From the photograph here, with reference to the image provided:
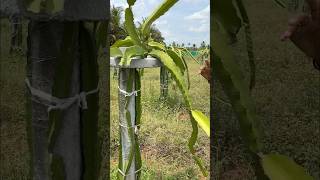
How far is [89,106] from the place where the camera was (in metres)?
0.32

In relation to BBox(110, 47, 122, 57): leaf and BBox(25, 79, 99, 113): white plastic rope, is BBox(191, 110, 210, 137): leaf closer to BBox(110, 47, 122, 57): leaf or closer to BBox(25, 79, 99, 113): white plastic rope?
BBox(110, 47, 122, 57): leaf

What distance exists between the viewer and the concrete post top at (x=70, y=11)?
0.89 feet

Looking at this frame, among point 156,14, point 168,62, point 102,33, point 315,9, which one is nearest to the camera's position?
point 315,9

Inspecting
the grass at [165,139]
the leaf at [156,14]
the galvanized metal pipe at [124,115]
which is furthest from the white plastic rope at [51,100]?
the grass at [165,139]

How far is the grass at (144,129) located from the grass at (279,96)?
12 cm

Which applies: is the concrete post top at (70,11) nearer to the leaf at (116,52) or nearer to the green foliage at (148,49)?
the green foliage at (148,49)

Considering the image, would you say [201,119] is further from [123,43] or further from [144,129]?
[144,129]

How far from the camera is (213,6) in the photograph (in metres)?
0.30

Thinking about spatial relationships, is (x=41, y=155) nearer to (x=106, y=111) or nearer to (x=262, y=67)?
(x=106, y=111)

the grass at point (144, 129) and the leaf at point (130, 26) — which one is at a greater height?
the leaf at point (130, 26)

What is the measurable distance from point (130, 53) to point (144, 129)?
6.52 ft

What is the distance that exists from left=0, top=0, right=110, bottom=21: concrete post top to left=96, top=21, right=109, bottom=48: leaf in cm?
1

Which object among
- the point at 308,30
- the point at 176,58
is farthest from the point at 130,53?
the point at 308,30

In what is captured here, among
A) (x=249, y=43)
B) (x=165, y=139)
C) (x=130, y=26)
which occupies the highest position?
(x=130, y=26)
